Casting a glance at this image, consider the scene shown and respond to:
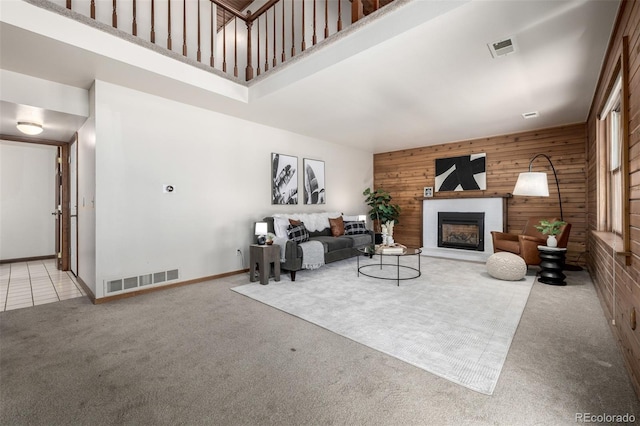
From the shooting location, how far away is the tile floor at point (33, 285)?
3385 mm

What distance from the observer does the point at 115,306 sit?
3.16 meters

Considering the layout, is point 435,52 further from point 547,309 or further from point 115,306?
point 115,306

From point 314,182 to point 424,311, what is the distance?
3.66 metres

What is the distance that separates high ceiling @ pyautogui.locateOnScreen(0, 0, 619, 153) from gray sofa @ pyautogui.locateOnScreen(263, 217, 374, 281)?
76.4 inches

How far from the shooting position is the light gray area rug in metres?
2.01

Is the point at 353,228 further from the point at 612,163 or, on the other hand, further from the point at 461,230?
the point at 612,163

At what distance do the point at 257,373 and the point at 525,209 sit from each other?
5689mm

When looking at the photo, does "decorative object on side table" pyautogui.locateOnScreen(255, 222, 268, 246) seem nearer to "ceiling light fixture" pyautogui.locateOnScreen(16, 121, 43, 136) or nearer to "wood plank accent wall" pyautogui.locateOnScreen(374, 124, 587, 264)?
"ceiling light fixture" pyautogui.locateOnScreen(16, 121, 43, 136)

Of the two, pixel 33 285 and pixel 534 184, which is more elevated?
pixel 534 184

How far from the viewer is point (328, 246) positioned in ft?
15.4

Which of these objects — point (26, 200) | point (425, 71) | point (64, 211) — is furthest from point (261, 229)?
point (26, 200)

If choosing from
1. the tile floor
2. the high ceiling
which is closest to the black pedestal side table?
the high ceiling

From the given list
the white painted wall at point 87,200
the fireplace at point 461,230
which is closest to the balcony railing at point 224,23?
the white painted wall at point 87,200

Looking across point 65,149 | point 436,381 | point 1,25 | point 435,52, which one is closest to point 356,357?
point 436,381
